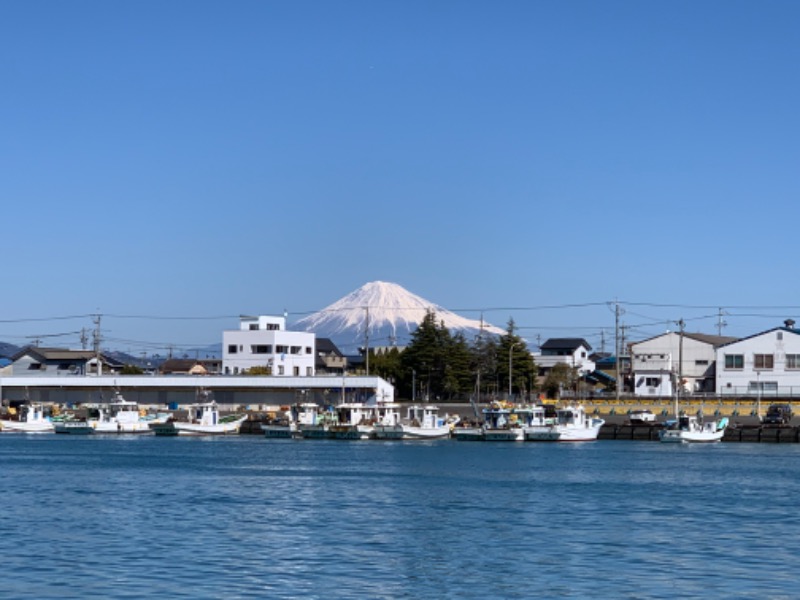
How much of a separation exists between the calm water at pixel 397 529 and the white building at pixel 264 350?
55.6m

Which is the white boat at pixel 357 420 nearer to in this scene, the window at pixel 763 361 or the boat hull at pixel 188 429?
the boat hull at pixel 188 429

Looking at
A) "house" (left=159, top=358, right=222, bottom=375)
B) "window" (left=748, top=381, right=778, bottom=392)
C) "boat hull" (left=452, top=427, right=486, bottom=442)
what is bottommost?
"boat hull" (left=452, top=427, right=486, bottom=442)

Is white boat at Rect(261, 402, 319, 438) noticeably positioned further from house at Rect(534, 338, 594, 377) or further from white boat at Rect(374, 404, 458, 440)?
house at Rect(534, 338, 594, 377)

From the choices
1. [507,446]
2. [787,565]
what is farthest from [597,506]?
[507,446]

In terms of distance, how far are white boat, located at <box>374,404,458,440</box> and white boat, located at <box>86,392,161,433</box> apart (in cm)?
1819

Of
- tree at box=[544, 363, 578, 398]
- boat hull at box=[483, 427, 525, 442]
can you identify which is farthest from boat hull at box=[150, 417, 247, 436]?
tree at box=[544, 363, 578, 398]

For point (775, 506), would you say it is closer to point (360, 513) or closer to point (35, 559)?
point (360, 513)

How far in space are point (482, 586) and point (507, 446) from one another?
164ft

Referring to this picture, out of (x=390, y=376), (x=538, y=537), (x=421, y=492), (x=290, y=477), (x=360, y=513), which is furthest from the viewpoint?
(x=390, y=376)

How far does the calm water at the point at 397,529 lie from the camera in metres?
24.6

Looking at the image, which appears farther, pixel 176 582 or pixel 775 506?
pixel 775 506

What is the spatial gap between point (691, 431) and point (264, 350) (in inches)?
1908

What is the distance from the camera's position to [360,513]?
118 feet

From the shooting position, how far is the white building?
114 meters
